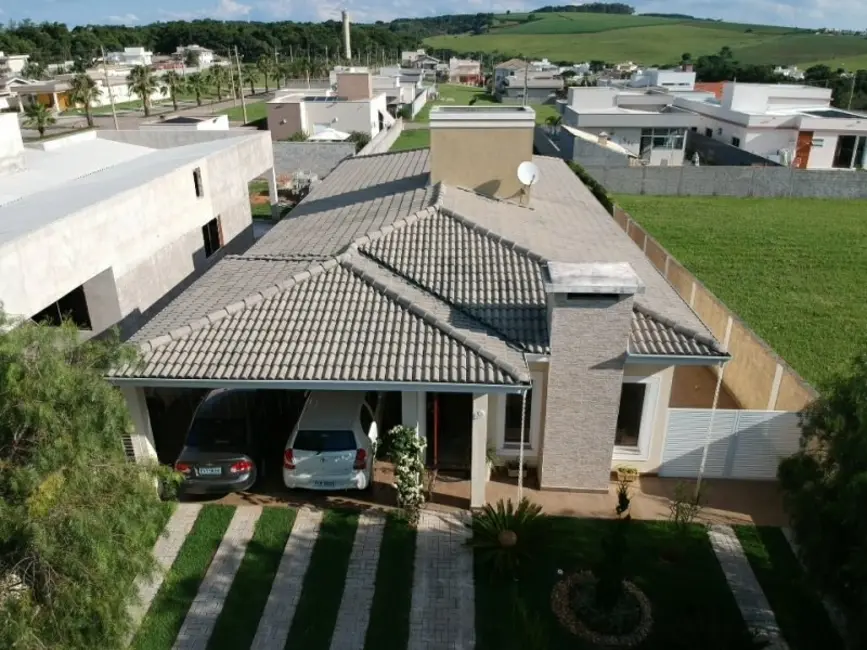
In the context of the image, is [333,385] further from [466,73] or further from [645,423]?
[466,73]

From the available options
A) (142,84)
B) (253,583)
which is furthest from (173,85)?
(253,583)

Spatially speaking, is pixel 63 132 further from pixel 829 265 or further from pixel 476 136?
pixel 829 265

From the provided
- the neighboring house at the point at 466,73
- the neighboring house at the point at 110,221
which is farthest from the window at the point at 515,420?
the neighboring house at the point at 466,73

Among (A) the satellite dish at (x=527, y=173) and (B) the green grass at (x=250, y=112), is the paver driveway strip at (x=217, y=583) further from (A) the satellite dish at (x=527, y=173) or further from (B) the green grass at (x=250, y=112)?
(B) the green grass at (x=250, y=112)

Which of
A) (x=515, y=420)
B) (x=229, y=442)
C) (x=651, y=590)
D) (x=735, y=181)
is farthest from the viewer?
(x=735, y=181)

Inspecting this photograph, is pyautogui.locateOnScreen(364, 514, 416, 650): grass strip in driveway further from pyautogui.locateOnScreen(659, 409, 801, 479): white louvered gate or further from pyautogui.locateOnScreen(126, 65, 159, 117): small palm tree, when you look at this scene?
pyautogui.locateOnScreen(126, 65, 159, 117): small palm tree

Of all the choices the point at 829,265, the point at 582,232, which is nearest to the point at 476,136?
the point at 582,232

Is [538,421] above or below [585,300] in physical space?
below
